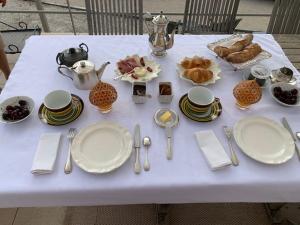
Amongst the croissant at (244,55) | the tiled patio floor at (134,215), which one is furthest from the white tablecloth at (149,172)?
the tiled patio floor at (134,215)

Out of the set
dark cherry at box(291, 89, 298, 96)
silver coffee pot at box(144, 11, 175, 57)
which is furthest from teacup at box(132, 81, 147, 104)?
dark cherry at box(291, 89, 298, 96)

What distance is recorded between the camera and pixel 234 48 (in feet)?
3.23

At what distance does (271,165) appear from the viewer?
0.66 m

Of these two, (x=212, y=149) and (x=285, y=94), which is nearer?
(x=212, y=149)

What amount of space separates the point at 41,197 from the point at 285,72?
84 cm

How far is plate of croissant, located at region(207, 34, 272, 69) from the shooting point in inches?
37.0

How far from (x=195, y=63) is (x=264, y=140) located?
367mm

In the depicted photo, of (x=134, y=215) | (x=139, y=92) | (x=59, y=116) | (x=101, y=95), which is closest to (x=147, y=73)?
(x=139, y=92)

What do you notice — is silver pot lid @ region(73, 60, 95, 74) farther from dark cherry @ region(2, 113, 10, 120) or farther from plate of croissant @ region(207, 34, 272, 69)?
plate of croissant @ region(207, 34, 272, 69)

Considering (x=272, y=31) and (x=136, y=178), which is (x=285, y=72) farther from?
(x=272, y=31)

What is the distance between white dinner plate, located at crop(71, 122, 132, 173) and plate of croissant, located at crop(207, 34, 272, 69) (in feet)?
1.62

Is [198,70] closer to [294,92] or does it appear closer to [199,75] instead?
[199,75]

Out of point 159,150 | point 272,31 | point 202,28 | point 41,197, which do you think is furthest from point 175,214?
point 272,31

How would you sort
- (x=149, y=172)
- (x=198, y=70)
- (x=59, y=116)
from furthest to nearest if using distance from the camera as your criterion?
(x=198, y=70) → (x=59, y=116) → (x=149, y=172)
